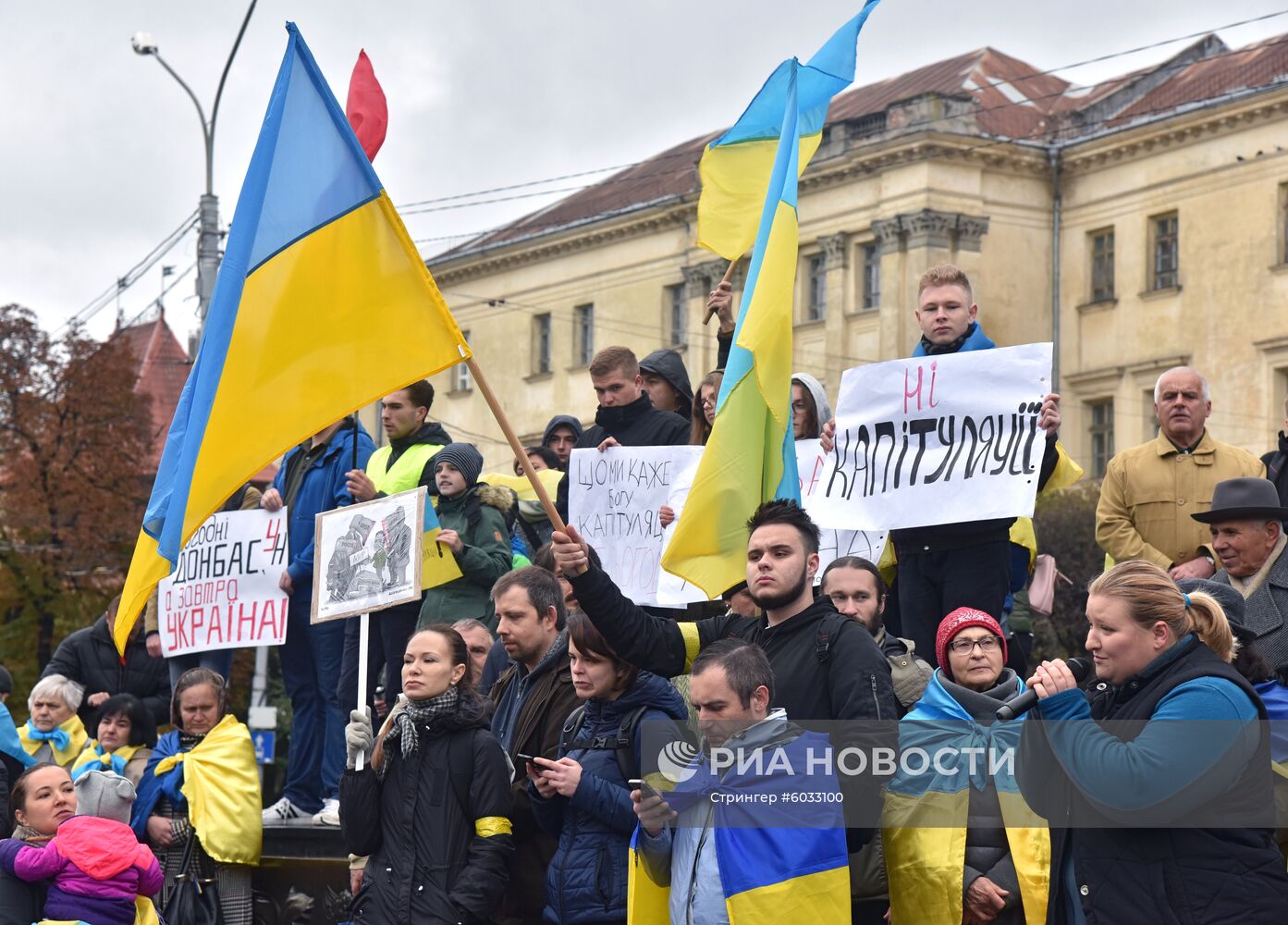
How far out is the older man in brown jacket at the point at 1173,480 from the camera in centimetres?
875

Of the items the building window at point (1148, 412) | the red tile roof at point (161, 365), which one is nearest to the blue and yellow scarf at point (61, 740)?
the building window at point (1148, 412)

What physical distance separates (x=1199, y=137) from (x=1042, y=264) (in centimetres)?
541

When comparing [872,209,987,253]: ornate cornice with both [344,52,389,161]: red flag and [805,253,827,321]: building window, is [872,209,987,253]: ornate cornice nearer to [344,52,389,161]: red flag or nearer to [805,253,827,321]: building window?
[805,253,827,321]: building window

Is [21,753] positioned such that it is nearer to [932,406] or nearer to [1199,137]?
[932,406]

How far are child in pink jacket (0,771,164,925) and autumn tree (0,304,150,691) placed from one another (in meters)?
22.1

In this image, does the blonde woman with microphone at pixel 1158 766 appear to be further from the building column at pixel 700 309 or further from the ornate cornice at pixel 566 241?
the ornate cornice at pixel 566 241

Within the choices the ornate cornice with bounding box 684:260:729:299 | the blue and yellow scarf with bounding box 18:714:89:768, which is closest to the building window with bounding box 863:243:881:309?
the ornate cornice with bounding box 684:260:729:299

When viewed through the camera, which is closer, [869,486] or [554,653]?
[554,653]

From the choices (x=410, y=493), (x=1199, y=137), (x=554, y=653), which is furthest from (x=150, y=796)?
(x=1199, y=137)

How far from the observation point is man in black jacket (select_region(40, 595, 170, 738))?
11.8m

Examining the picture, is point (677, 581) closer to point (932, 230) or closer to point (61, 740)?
point (61, 740)

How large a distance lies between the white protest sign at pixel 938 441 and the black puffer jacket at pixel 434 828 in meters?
2.13

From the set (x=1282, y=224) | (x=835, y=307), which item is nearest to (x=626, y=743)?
(x=1282, y=224)

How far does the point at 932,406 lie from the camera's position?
8.80 metres
